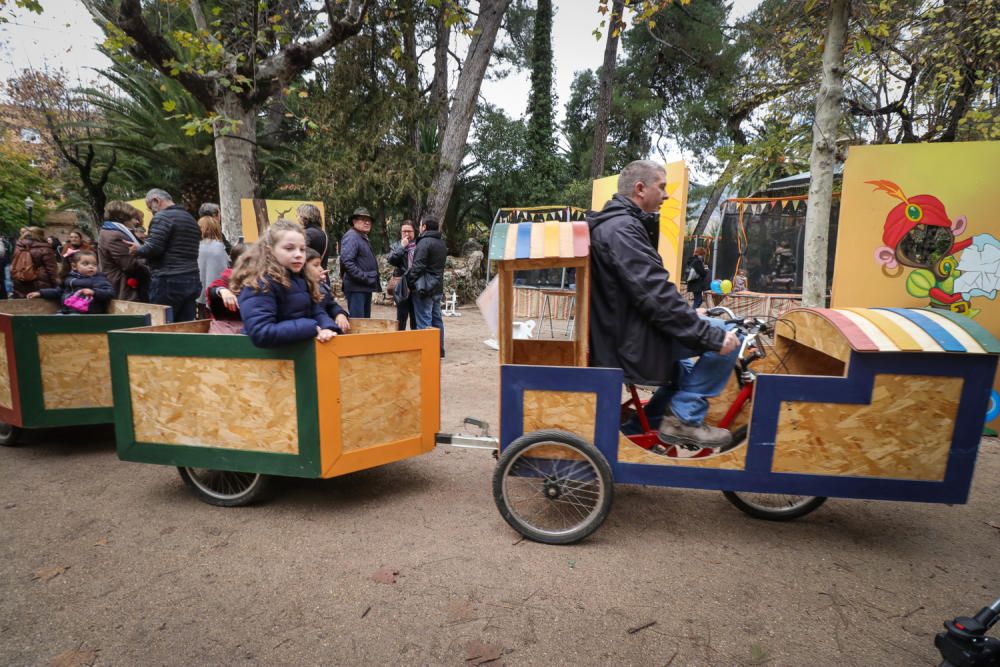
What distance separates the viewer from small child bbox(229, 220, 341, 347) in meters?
2.62

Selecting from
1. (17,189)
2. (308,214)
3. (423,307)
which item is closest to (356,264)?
(308,214)

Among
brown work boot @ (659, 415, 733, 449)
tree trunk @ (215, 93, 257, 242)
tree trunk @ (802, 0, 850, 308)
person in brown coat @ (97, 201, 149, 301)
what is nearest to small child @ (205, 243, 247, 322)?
person in brown coat @ (97, 201, 149, 301)

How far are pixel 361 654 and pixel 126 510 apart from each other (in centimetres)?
207

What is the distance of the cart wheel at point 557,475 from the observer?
2.62 metres

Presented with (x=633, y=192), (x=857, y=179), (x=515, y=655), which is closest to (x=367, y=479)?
(x=515, y=655)

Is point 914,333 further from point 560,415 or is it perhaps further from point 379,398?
point 379,398

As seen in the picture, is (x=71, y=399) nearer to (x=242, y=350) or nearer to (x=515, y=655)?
(x=242, y=350)

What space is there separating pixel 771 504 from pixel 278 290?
328cm

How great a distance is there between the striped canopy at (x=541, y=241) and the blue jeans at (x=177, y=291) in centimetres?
397

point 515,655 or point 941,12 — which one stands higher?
point 941,12

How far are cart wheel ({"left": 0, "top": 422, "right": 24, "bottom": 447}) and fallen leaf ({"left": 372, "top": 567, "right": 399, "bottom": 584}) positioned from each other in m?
3.62

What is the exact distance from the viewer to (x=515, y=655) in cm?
195

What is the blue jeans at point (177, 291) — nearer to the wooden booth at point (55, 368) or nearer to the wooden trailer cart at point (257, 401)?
the wooden booth at point (55, 368)

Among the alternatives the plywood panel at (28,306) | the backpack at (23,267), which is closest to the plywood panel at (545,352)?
the plywood panel at (28,306)
